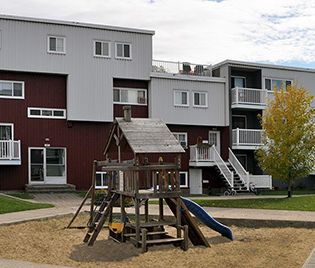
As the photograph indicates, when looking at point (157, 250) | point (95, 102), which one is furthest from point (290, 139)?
point (157, 250)

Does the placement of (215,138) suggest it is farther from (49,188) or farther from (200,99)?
(49,188)

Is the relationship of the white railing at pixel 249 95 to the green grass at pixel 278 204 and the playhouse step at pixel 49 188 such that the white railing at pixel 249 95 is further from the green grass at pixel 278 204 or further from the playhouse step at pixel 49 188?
the green grass at pixel 278 204

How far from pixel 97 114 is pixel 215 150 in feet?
28.1

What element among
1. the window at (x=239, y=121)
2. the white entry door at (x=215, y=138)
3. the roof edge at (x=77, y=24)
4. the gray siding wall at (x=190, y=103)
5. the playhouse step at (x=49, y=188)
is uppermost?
the roof edge at (x=77, y=24)

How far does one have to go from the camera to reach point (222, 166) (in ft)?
120

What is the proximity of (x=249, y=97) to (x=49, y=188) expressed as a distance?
1609 centimetres

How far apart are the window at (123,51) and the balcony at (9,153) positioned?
8.88m

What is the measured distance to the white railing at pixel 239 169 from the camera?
35.7 metres

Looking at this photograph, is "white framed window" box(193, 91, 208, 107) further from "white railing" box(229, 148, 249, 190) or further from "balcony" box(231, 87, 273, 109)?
"white railing" box(229, 148, 249, 190)

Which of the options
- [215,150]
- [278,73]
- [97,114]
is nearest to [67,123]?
[97,114]

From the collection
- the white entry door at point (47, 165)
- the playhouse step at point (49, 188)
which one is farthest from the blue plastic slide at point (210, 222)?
the white entry door at point (47, 165)

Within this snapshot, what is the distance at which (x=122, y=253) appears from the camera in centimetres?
1379

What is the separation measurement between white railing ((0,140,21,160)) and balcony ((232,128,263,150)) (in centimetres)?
1542

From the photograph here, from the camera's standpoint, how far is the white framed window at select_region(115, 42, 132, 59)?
1380 inches
